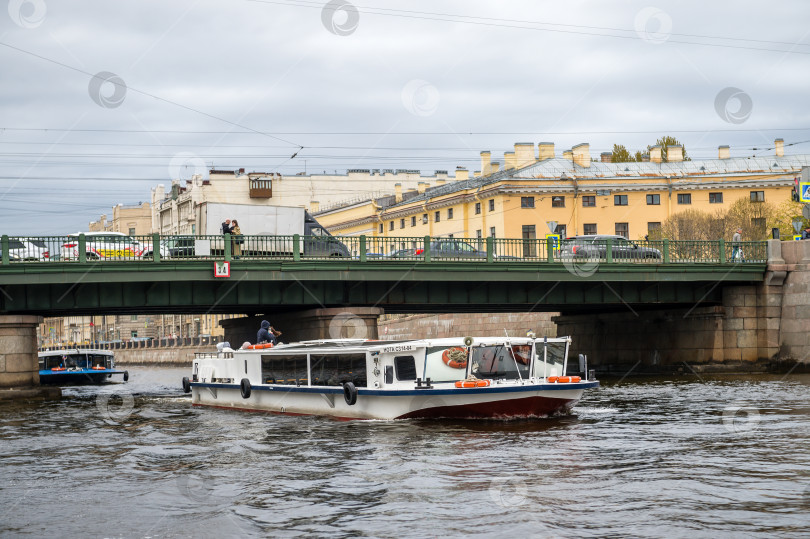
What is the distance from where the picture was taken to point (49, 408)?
36125 mm

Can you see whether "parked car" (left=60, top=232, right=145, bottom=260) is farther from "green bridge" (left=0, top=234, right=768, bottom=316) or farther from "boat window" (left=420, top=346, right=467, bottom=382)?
"boat window" (left=420, top=346, right=467, bottom=382)

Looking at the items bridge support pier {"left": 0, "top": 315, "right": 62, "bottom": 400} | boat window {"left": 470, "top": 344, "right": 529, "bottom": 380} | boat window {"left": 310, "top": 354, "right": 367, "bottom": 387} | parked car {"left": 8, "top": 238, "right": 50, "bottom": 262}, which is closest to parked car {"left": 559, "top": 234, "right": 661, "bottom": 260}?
boat window {"left": 310, "top": 354, "right": 367, "bottom": 387}

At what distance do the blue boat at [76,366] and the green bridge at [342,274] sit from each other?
18.2 m

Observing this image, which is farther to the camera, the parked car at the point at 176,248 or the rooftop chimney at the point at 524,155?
the rooftop chimney at the point at 524,155

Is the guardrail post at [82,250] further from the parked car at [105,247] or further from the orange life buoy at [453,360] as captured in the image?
the orange life buoy at [453,360]

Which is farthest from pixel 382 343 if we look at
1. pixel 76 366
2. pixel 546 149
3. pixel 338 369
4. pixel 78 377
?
pixel 546 149

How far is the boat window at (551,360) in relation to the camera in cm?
2645

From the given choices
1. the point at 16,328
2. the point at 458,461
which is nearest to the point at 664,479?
the point at 458,461

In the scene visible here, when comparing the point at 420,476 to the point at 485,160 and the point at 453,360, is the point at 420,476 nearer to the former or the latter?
the point at 453,360

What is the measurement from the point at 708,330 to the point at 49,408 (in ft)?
95.0

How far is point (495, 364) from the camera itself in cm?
2598

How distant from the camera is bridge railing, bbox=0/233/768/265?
38531 millimetres

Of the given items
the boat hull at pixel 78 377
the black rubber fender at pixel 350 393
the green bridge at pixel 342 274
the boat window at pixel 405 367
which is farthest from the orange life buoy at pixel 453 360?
the boat hull at pixel 78 377

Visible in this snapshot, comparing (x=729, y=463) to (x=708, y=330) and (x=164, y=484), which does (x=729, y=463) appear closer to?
(x=164, y=484)
